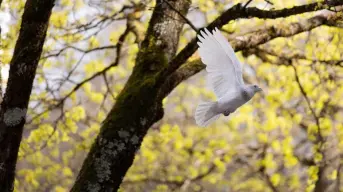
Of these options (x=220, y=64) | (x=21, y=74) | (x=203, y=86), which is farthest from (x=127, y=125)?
(x=203, y=86)

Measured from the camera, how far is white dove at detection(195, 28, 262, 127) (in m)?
1.97

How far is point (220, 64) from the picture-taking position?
2.08 metres

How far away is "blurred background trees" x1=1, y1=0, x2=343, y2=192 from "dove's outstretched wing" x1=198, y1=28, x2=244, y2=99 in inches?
20.3

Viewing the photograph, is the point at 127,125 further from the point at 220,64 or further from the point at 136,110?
the point at 220,64

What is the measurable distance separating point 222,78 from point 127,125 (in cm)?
114

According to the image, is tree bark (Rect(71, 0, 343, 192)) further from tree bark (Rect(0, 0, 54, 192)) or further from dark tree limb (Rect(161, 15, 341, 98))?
tree bark (Rect(0, 0, 54, 192))

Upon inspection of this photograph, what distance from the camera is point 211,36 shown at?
6.82 ft

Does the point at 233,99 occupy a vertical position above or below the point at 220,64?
below

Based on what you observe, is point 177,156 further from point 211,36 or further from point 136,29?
point 211,36

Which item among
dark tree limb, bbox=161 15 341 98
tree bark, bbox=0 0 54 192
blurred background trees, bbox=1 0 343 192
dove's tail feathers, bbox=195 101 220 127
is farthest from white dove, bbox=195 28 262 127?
dark tree limb, bbox=161 15 341 98

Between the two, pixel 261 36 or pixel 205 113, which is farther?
pixel 261 36

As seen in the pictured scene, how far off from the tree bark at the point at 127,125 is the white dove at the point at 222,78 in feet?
2.83

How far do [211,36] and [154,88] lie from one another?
112cm

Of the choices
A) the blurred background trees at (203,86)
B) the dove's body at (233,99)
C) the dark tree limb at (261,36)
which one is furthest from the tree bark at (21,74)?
the dark tree limb at (261,36)
